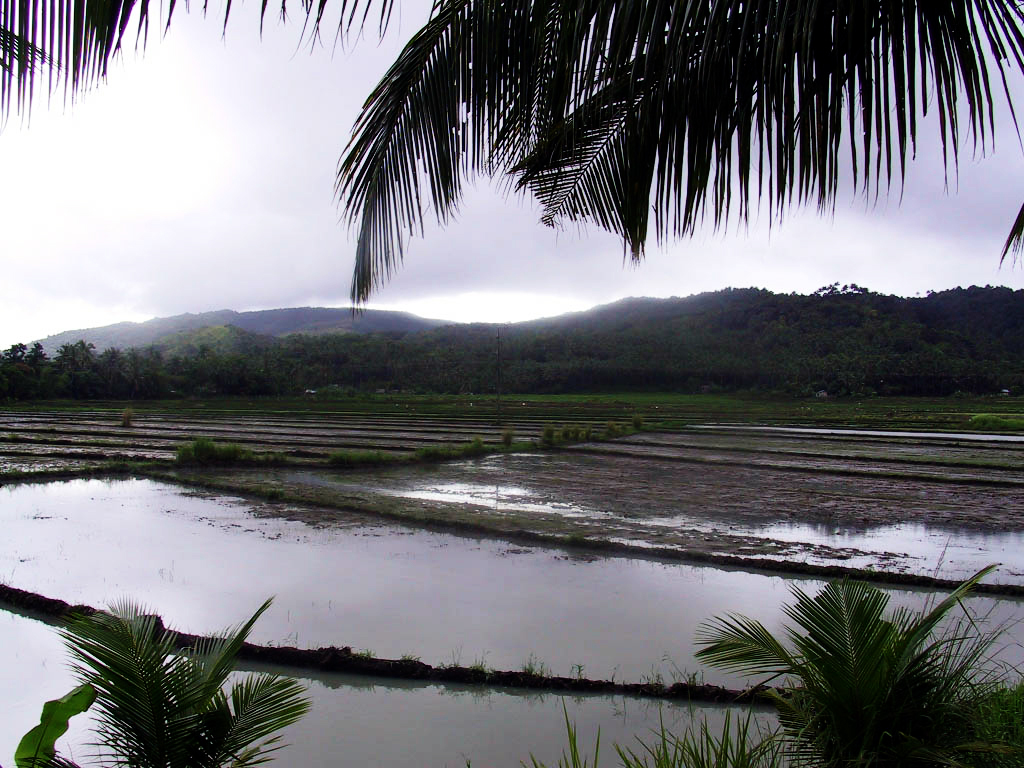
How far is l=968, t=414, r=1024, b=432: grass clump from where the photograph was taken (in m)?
25.5

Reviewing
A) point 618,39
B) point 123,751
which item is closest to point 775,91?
point 618,39

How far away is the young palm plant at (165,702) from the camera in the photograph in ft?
6.42

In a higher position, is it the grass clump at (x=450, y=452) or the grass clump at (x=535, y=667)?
the grass clump at (x=450, y=452)

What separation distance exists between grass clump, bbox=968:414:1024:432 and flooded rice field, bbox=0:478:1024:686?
79.7 ft

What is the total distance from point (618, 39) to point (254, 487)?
39.2 feet

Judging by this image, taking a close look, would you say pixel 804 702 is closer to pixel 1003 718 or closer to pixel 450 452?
pixel 1003 718

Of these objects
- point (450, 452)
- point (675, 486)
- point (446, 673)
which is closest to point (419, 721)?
point (446, 673)

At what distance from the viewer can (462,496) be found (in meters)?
11.5

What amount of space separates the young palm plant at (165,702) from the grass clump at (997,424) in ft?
97.1

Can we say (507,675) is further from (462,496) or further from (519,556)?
(462,496)

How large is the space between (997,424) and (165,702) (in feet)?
103

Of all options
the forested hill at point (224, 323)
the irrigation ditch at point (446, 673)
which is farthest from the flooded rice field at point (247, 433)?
the forested hill at point (224, 323)

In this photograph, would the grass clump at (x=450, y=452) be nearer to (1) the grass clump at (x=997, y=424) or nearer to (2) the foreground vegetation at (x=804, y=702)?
(2) the foreground vegetation at (x=804, y=702)

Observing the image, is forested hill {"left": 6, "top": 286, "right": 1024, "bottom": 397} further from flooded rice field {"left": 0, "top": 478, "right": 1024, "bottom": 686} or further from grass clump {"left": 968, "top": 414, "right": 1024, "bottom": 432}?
flooded rice field {"left": 0, "top": 478, "right": 1024, "bottom": 686}
